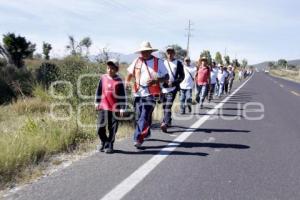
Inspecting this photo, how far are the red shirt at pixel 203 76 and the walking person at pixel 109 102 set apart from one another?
8263 mm

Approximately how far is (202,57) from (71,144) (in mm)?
9190

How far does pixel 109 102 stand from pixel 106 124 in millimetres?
373

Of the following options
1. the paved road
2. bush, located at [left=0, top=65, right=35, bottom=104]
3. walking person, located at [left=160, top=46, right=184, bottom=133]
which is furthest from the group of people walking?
bush, located at [left=0, top=65, right=35, bottom=104]

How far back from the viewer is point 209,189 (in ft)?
17.9

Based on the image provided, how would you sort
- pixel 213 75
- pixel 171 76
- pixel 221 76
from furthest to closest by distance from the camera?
pixel 221 76, pixel 213 75, pixel 171 76

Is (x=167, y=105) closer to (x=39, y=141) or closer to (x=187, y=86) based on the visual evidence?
(x=187, y=86)

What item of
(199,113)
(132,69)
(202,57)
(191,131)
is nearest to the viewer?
(132,69)

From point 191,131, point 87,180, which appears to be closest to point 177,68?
point 191,131

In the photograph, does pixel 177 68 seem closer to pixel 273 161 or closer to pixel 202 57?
pixel 273 161

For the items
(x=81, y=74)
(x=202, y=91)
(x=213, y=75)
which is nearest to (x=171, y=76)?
(x=81, y=74)

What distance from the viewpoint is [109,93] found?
7465 mm

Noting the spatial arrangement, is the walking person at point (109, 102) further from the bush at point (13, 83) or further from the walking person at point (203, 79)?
the walking person at point (203, 79)

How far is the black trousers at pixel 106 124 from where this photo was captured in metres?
7.42

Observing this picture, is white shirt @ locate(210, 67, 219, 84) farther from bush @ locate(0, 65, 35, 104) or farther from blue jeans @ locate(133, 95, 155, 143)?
blue jeans @ locate(133, 95, 155, 143)
